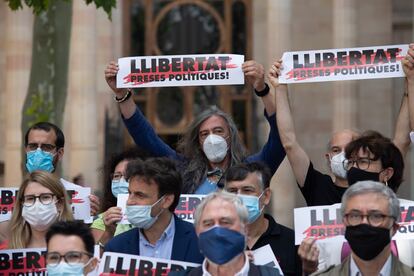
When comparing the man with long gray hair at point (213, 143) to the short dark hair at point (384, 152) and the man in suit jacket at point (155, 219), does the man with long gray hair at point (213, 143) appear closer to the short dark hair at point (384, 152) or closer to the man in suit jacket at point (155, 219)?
the short dark hair at point (384, 152)

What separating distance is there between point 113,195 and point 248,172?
1.90 metres

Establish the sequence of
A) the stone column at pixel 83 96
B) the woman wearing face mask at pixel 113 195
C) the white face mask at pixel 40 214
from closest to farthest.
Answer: the white face mask at pixel 40 214 < the woman wearing face mask at pixel 113 195 < the stone column at pixel 83 96

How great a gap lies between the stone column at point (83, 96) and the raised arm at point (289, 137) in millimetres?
14862

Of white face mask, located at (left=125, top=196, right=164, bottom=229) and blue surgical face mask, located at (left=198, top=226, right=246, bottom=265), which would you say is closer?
blue surgical face mask, located at (left=198, top=226, right=246, bottom=265)

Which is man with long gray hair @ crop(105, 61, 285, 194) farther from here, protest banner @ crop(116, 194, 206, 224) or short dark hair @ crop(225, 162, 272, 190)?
short dark hair @ crop(225, 162, 272, 190)

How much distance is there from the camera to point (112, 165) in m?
10.1

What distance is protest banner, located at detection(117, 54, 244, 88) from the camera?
9.83m

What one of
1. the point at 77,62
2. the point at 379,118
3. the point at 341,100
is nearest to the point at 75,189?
the point at 77,62

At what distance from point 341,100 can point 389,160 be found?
17650 mm

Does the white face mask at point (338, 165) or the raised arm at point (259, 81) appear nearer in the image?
the white face mask at point (338, 165)

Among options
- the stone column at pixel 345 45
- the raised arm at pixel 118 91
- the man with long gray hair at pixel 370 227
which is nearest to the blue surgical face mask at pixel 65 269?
the man with long gray hair at pixel 370 227

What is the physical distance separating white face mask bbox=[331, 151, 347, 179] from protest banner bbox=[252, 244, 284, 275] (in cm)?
138

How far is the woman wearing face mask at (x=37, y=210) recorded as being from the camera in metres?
8.72

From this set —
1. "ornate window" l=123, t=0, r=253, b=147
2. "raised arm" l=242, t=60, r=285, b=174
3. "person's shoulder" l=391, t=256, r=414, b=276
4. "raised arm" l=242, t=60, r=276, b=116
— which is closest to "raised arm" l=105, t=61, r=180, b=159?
"raised arm" l=242, t=60, r=285, b=174
